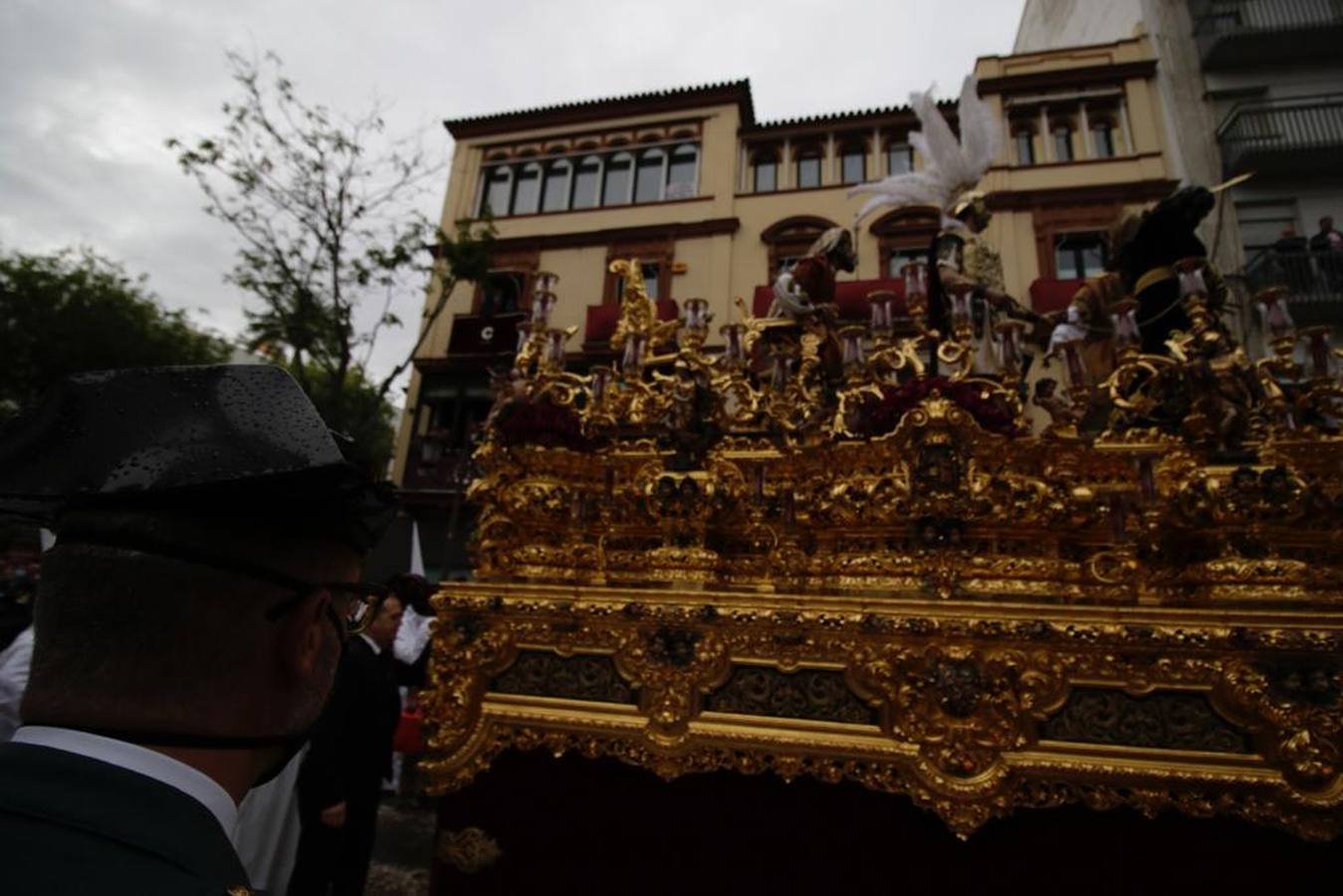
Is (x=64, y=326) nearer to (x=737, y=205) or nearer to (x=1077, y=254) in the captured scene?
(x=737, y=205)

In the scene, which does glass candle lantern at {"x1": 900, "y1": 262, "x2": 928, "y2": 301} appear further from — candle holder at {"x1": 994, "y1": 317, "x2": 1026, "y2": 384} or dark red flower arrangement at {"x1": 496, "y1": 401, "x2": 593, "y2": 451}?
dark red flower arrangement at {"x1": 496, "y1": 401, "x2": 593, "y2": 451}

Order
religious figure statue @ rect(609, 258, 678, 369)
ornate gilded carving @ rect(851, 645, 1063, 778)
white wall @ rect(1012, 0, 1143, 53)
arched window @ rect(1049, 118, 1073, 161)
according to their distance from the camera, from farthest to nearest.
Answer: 1. white wall @ rect(1012, 0, 1143, 53)
2. arched window @ rect(1049, 118, 1073, 161)
3. religious figure statue @ rect(609, 258, 678, 369)
4. ornate gilded carving @ rect(851, 645, 1063, 778)

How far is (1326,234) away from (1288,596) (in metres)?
14.6

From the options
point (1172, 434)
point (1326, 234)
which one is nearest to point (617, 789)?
point (1172, 434)

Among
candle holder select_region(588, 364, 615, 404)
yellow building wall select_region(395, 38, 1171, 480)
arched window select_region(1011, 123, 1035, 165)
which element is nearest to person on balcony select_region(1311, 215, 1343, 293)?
yellow building wall select_region(395, 38, 1171, 480)

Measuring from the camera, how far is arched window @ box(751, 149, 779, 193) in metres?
20.5

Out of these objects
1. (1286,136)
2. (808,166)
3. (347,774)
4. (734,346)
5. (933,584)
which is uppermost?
(808,166)

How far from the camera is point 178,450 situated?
1143 millimetres

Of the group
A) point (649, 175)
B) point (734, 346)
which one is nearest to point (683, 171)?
point (649, 175)

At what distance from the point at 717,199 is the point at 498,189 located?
819 cm

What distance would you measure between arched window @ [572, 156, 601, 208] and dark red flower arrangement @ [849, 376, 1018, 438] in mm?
19878

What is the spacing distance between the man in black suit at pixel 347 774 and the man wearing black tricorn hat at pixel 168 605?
8.83ft

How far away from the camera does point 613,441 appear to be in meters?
3.84

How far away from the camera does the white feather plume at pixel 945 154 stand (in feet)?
18.0
